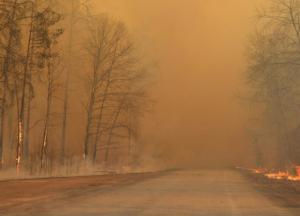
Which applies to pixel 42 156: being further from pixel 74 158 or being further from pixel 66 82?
pixel 66 82

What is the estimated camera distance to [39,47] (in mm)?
34438

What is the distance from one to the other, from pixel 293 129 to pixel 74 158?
20240mm

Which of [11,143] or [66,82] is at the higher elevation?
[66,82]

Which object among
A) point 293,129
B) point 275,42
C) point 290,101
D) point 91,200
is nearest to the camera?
point 91,200

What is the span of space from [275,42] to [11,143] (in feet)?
77.0

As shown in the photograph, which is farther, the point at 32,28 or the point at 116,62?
the point at 116,62

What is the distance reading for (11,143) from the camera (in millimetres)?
44406

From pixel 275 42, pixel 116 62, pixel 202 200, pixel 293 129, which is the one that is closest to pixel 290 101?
pixel 293 129

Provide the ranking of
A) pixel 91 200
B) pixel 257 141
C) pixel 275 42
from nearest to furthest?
pixel 91 200
pixel 275 42
pixel 257 141

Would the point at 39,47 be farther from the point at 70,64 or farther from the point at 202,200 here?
the point at 202,200

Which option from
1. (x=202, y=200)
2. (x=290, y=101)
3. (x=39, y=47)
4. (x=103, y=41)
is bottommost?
(x=202, y=200)

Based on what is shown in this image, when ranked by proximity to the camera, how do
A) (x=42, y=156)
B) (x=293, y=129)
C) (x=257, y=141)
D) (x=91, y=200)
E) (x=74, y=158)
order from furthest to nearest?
1. (x=257, y=141)
2. (x=293, y=129)
3. (x=74, y=158)
4. (x=42, y=156)
5. (x=91, y=200)

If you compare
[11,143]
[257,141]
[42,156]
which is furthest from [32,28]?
[257,141]

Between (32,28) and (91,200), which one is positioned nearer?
(91,200)
